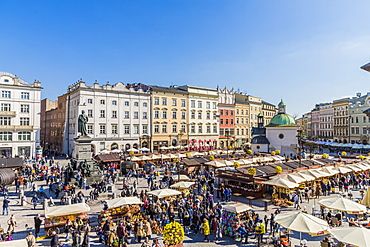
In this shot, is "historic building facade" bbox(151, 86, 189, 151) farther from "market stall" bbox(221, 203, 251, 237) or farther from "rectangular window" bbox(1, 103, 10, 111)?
"market stall" bbox(221, 203, 251, 237)

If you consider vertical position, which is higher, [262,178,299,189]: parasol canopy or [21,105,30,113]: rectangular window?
[21,105,30,113]: rectangular window

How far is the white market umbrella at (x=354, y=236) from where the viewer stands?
909 centimetres

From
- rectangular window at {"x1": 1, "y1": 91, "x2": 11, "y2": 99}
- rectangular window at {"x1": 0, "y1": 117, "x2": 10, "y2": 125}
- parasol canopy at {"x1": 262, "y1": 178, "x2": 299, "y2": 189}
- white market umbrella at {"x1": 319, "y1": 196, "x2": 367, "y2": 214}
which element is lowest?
white market umbrella at {"x1": 319, "y1": 196, "x2": 367, "y2": 214}

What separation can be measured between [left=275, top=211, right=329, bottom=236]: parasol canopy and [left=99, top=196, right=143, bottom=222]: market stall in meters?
8.43

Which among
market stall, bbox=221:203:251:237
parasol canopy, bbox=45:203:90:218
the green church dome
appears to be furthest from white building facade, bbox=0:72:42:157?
the green church dome

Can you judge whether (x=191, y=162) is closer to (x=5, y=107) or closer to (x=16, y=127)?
(x=16, y=127)

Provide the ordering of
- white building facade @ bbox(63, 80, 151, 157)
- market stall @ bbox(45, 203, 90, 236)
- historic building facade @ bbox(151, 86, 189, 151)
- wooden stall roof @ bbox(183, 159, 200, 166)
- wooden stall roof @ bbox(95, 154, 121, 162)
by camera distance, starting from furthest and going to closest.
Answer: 1. historic building facade @ bbox(151, 86, 189, 151)
2. white building facade @ bbox(63, 80, 151, 157)
3. wooden stall roof @ bbox(95, 154, 121, 162)
4. wooden stall roof @ bbox(183, 159, 200, 166)
5. market stall @ bbox(45, 203, 90, 236)

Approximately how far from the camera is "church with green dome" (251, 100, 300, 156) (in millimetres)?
49094

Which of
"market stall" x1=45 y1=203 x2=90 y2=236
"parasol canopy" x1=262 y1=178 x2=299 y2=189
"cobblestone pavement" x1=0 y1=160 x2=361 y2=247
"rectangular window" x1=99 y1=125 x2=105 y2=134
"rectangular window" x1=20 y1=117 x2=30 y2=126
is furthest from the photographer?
"rectangular window" x1=99 y1=125 x2=105 y2=134

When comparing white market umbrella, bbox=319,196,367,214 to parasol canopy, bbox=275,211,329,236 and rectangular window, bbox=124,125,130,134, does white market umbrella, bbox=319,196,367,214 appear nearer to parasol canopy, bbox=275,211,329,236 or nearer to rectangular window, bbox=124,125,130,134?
parasol canopy, bbox=275,211,329,236

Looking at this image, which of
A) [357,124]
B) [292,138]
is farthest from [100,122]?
[357,124]

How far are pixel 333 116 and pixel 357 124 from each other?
35.4 ft

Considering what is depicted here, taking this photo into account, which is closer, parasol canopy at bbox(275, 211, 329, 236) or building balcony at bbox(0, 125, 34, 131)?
parasol canopy at bbox(275, 211, 329, 236)

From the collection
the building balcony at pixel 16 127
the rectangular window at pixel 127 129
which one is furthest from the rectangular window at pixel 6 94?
the rectangular window at pixel 127 129
